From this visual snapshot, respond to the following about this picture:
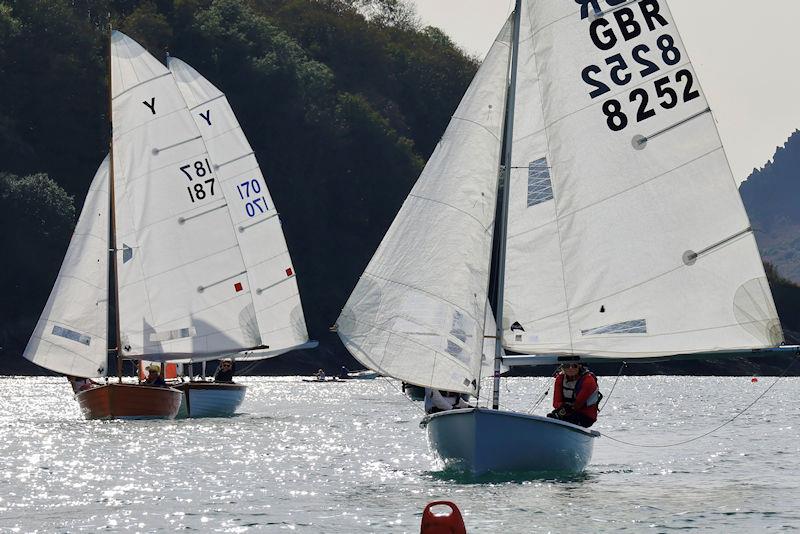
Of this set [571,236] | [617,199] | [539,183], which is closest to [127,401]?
[539,183]

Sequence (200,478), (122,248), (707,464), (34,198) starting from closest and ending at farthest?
(200,478)
(707,464)
(122,248)
(34,198)

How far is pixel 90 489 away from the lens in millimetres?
26297

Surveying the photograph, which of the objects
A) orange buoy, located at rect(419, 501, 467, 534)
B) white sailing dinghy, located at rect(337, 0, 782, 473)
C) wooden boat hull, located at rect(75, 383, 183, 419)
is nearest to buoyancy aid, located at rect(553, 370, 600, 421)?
white sailing dinghy, located at rect(337, 0, 782, 473)

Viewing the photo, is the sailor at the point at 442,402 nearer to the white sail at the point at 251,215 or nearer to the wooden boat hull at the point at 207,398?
the wooden boat hull at the point at 207,398

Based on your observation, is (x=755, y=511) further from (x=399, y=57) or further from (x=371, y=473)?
(x=399, y=57)

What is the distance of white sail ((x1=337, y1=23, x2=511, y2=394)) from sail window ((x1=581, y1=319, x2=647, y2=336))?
6.41ft

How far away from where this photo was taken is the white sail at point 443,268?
26.5 metres

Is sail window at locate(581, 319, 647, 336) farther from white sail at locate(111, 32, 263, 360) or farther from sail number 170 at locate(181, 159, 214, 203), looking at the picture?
sail number 170 at locate(181, 159, 214, 203)

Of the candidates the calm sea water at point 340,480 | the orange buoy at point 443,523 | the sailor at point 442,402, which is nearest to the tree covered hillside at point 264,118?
the calm sea water at point 340,480

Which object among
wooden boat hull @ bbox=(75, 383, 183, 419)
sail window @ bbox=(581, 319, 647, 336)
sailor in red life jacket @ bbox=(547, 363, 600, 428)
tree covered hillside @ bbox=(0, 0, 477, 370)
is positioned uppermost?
tree covered hillside @ bbox=(0, 0, 477, 370)

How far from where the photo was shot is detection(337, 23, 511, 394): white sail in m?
26.5

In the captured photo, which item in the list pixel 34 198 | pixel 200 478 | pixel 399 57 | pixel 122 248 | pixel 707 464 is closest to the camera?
pixel 200 478

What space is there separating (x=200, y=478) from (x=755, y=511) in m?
9.93

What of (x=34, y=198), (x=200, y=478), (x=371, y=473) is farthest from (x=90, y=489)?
(x=34, y=198)
